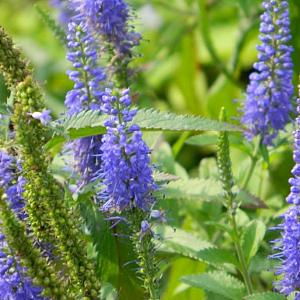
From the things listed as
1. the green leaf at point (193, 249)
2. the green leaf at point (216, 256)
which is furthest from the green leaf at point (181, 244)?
the green leaf at point (216, 256)

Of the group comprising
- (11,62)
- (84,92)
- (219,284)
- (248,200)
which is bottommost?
(219,284)

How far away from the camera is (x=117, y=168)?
70.2 inches

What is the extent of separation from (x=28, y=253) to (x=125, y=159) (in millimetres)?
334

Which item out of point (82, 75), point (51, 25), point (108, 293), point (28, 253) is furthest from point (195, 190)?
point (28, 253)

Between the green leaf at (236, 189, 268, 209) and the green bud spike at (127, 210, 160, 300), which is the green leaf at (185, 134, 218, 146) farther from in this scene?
the green bud spike at (127, 210, 160, 300)

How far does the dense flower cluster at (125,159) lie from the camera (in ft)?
5.73

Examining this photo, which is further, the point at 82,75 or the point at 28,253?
the point at 82,75

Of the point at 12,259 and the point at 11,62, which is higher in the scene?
the point at 11,62

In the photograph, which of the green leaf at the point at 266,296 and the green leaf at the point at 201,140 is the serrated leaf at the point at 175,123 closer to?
the green leaf at the point at 266,296

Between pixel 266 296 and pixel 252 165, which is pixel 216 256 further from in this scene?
pixel 252 165

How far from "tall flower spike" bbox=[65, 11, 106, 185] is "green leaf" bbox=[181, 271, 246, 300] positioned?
381 millimetres

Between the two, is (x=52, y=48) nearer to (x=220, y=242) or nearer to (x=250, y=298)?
(x=220, y=242)

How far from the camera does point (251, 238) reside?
2.21 meters

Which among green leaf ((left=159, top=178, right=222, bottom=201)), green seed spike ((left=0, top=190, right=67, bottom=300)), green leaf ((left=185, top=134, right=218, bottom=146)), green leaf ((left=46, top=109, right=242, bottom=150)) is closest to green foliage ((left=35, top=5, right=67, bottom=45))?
green leaf ((left=185, top=134, right=218, bottom=146))
